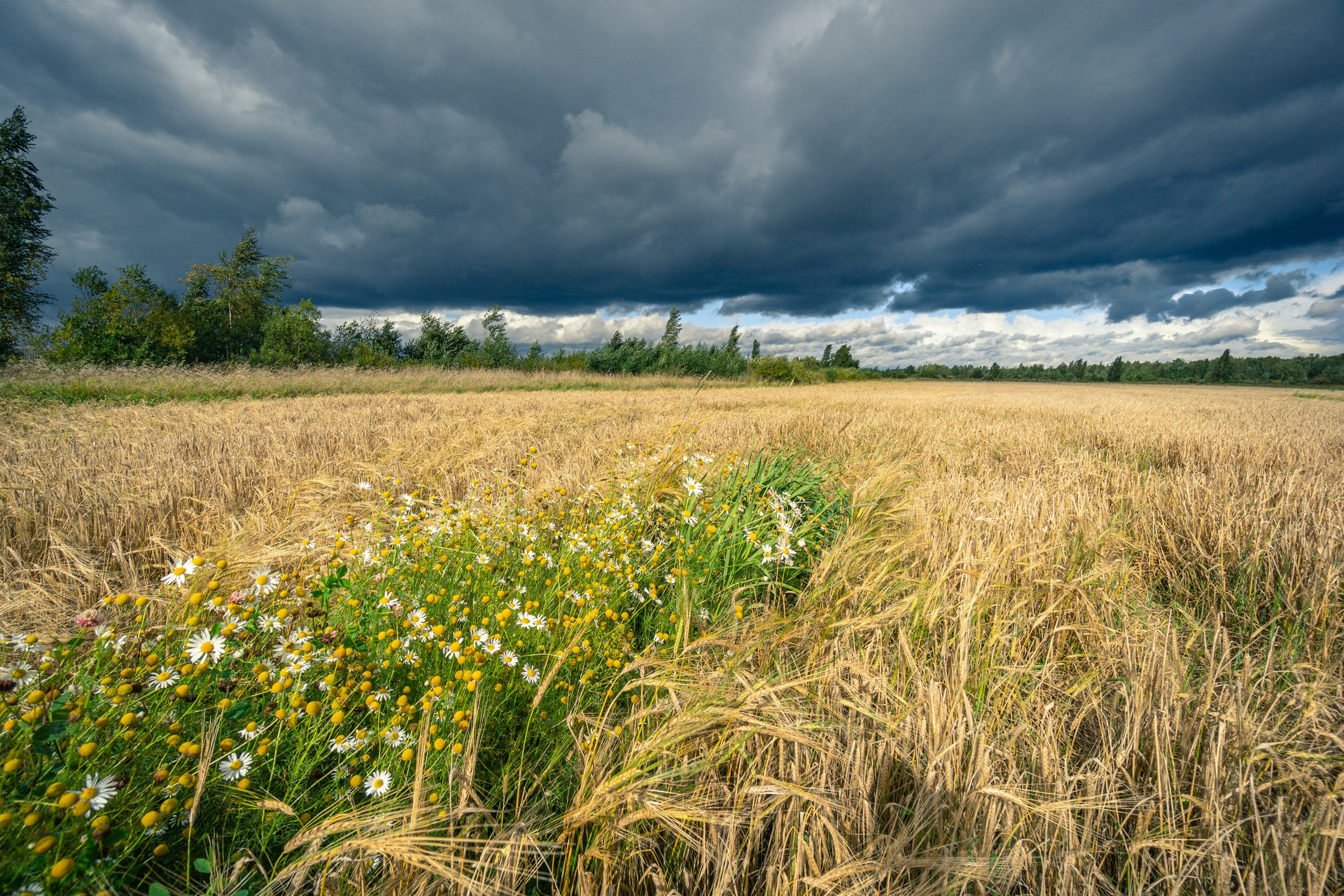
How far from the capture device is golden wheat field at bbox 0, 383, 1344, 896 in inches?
41.7

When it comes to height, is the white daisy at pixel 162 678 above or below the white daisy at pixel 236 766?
above

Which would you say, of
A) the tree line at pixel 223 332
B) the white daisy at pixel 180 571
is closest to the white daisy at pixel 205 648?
the white daisy at pixel 180 571

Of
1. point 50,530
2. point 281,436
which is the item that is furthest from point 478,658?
point 281,436

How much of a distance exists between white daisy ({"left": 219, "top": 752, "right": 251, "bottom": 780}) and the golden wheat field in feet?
1.61

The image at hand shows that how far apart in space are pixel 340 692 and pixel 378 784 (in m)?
0.30

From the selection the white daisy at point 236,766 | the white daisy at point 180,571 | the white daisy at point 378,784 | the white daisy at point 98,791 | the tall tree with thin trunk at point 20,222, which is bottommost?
the white daisy at point 378,784

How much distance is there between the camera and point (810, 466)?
4.24 m

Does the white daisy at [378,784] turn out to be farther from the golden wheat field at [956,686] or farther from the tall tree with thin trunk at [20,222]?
the tall tree with thin trunk at [20,222]

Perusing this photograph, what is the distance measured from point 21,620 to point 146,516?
4.84 feet

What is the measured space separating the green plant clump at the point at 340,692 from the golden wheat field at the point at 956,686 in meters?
0.20

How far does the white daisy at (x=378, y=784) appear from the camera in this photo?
1204 millimetres

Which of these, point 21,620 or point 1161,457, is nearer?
point 21,620

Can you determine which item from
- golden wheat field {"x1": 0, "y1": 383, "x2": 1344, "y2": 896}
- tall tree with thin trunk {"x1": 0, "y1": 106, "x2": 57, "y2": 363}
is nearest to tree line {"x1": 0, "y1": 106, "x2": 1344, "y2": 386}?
tall tree with thin trunk {"x1": 0, "y1": 106, "x2": 57, "y2": 363}

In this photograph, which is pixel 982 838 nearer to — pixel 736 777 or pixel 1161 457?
pixel 736 777
